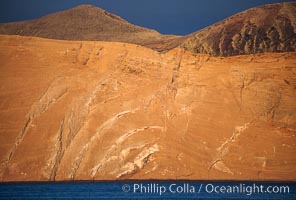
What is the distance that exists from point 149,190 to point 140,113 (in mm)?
8521

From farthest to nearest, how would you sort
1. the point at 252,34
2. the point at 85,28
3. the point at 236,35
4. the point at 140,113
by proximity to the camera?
the point at 85,28 < the point at 236,35 < the point at 252,34 < the point at 140,113

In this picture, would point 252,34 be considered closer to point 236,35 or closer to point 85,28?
point 236,35

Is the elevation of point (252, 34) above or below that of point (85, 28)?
below

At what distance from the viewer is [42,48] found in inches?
1838

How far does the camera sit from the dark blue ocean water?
3306 cm

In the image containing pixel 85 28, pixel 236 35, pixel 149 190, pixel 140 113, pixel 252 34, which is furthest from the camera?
pixel 85 28

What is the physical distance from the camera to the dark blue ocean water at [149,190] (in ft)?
108

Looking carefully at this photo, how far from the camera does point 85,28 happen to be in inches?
2256

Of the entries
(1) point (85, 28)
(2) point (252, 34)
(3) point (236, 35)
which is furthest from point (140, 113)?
(1) point (85, 28)

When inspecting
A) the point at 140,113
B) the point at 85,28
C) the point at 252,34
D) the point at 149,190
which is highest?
the point at 85,28

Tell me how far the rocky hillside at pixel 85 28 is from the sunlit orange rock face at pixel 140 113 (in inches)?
316

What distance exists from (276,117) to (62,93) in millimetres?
14467

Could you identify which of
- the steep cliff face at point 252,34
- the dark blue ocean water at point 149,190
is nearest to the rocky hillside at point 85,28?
the steep cliff face at point 252,34

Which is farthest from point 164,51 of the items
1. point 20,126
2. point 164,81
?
point 20,126
